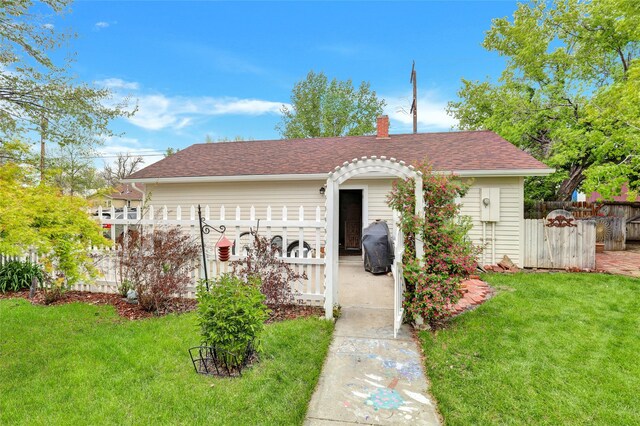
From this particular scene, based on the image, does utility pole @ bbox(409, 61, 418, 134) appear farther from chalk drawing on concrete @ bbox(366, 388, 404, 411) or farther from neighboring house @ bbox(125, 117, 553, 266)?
chalk drawing on concrete @ bbox(366, 388, 404, 411)

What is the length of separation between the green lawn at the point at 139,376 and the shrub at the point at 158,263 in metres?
0.44

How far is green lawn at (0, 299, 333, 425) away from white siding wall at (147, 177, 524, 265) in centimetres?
467

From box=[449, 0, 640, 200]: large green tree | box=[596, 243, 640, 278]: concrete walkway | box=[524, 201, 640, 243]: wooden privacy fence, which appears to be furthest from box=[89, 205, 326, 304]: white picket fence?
box=[524, 201, 640, 243]: wooden privacy fence

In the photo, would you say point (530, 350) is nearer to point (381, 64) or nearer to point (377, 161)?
point (377, 161)

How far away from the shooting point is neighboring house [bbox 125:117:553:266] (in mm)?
7801

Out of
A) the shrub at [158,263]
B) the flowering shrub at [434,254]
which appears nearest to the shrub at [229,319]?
the shrub at [158,263]

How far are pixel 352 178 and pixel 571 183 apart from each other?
34.6ft

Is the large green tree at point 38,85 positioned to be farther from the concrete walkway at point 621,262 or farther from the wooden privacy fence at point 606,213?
the wooden privacy fence at point 606,213

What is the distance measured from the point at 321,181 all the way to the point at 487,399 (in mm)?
6830

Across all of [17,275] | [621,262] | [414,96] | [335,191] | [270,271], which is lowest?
[621,262]

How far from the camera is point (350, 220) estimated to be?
11.3 meters

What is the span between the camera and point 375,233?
22.9 feet

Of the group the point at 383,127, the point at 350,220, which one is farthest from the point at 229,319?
the point at 383,127

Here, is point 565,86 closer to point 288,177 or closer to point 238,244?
point 288,177
